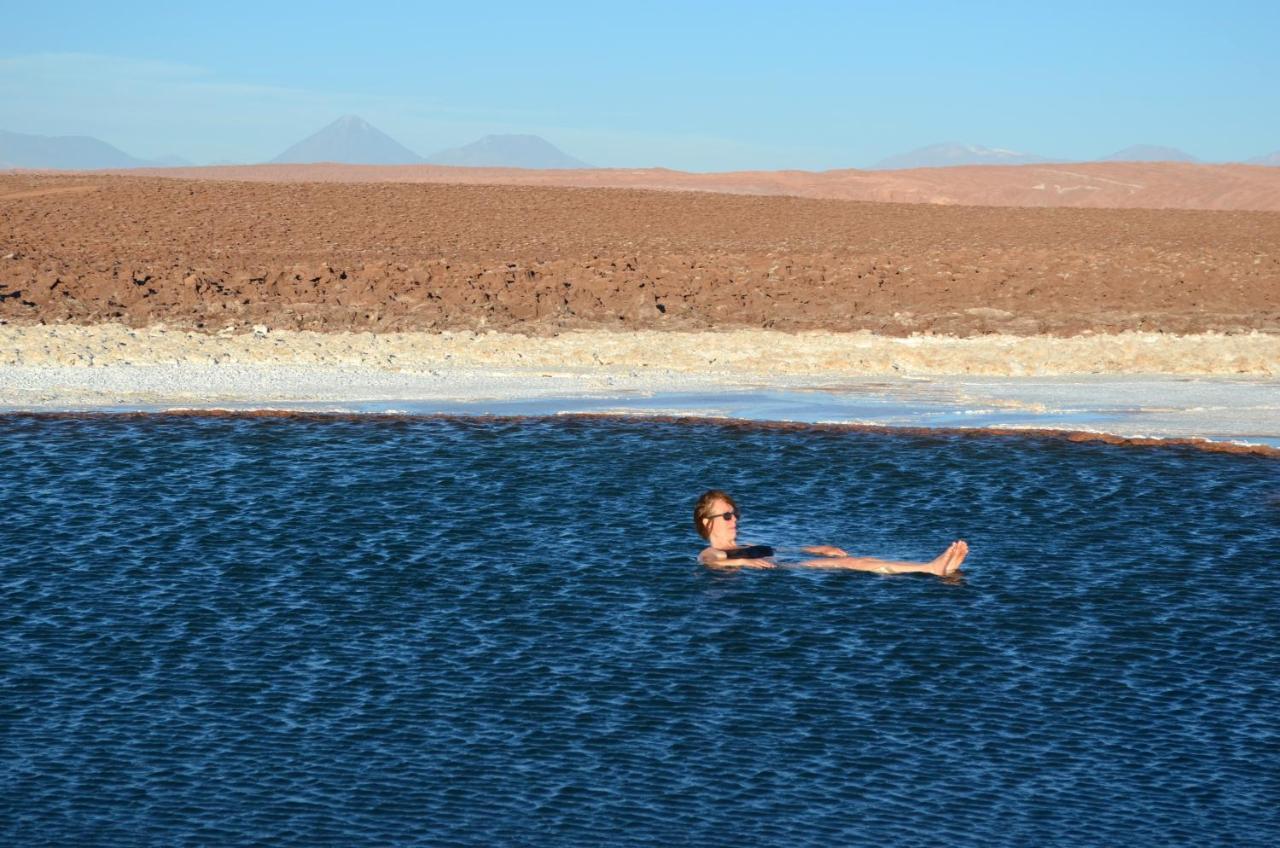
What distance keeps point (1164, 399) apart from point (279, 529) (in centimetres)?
1241

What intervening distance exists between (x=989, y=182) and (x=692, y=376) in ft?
358

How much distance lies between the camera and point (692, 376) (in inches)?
1016

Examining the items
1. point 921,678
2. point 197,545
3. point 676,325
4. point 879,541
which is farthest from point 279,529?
point 676,325

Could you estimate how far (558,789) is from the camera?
8.97 metres

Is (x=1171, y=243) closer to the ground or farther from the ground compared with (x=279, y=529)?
farther from the ground

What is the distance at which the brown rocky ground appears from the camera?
3325 cm

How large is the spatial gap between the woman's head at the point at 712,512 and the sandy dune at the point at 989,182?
325 feet

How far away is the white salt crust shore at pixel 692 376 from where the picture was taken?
21.9 metres

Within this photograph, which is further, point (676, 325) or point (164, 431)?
point (676, 325)

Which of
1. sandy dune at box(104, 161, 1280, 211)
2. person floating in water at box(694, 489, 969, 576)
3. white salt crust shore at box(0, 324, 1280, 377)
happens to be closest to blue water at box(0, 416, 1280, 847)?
person floating in water at box(694, 489, 969, 576)

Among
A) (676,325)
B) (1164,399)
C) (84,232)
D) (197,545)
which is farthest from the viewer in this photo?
(84,232)

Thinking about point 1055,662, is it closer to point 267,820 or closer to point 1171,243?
point 267,820

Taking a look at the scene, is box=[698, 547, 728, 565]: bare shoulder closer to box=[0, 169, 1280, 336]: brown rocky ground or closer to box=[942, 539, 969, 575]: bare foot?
box=[942, 539, 969, 575]: bare foot

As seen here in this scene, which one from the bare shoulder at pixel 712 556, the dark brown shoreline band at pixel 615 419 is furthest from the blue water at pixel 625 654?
the dark brown shoreline band at pixel 615 419
